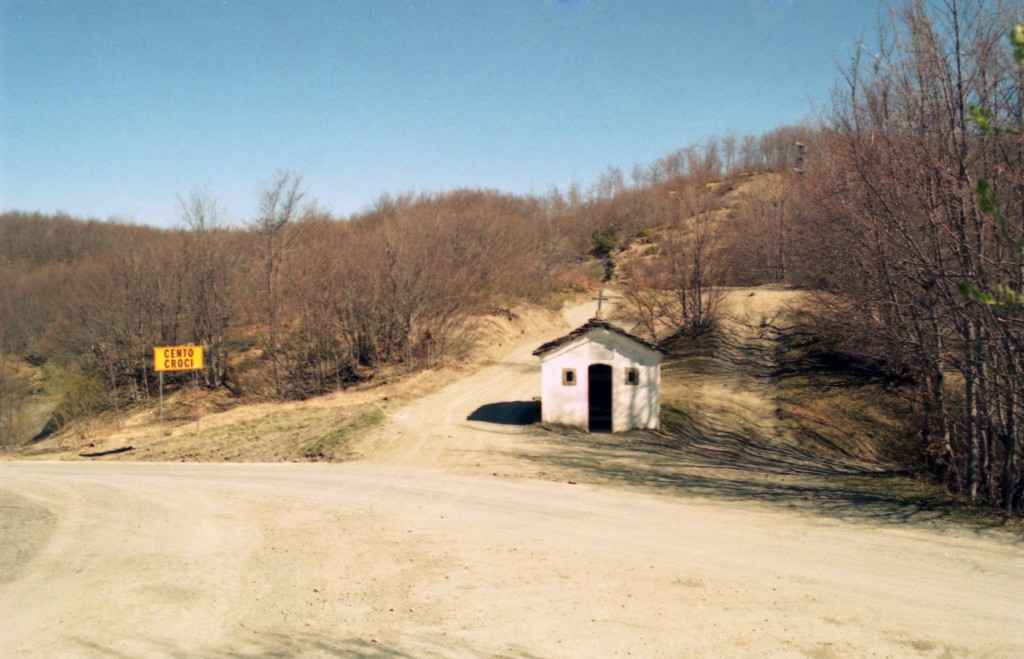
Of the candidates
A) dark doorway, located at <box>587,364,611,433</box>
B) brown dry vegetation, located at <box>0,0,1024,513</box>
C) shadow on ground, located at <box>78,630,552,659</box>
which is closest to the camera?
shadow on ground, located at <box>78,630,552,659</box>

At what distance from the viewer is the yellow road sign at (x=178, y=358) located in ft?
93.7

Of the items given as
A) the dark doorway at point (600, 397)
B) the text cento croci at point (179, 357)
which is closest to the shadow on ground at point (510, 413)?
the dark doorway at point (600, 397)

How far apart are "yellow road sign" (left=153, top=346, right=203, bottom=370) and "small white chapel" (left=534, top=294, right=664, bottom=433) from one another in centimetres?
1377

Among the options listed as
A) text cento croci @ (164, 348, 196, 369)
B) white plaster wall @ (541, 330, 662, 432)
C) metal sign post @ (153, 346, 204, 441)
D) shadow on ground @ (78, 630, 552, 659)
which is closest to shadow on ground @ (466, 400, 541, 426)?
white plaster wall @ (541, 330, 662, 432)

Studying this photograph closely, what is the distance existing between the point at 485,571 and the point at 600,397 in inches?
809

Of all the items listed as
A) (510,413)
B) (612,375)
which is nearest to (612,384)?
(612,375)

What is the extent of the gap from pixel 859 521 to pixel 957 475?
17.8 feet

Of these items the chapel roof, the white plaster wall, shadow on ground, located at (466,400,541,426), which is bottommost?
shadow on ground, located at (466,400,541,426)

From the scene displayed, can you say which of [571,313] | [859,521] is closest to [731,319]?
[571,313]

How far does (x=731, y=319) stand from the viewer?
45062mm

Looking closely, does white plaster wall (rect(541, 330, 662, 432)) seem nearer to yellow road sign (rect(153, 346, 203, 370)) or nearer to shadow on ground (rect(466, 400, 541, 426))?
shadow on ground (rect(466, 400, 541, 426))

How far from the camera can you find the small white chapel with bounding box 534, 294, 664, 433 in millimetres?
24984

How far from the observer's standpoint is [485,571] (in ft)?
39.7

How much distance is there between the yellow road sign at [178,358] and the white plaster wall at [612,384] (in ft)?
45.9
